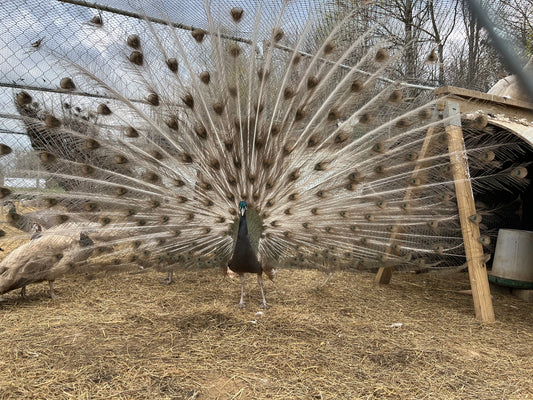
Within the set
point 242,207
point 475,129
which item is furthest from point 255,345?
point 475,129

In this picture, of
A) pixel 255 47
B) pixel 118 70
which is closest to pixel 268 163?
pixel 255 47

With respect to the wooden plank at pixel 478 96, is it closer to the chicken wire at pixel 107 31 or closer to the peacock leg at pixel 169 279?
the chicken wire at pixel 107 31

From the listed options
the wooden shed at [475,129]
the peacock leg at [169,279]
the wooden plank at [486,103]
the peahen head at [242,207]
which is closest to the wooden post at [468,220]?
the wooden shed at [475,129]

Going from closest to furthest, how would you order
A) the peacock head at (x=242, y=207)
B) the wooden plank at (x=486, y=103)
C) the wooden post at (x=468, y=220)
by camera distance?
the peacock head at (x=242, y=207) → the wooden post at (x=468, y=220) → the wooden plank at (x=486, y=103)

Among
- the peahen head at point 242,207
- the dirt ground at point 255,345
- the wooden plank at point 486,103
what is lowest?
the dirt ground at point 255,345

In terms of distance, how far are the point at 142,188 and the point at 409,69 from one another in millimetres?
3183

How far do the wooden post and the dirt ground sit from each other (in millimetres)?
242

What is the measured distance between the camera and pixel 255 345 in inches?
128

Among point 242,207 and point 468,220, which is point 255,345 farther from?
point 468,220

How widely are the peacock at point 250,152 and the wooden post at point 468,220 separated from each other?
0.27 feet

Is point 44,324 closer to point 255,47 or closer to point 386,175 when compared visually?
point 255,47

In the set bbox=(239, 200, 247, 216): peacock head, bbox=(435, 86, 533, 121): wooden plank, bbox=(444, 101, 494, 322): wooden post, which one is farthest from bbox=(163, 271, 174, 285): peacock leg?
bbox=(435, 86, 533, 121): wooden plank

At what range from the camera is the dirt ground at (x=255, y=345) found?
2582 millimetres

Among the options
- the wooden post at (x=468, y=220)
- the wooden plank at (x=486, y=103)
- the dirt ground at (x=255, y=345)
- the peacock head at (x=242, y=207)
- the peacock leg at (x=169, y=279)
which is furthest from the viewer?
the peacock leg at (x=169, y=279)
